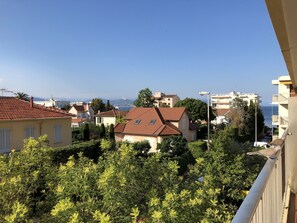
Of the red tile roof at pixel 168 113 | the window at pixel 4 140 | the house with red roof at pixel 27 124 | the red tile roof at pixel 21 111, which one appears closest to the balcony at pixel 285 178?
the house with red roof at pixel 27 124

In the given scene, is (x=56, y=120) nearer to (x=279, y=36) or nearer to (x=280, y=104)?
(x=280, y=104)

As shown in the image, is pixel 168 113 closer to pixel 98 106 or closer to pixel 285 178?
pixel 285 178

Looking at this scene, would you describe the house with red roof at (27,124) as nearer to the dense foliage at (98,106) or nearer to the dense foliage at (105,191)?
the dense foliage at (105,191)

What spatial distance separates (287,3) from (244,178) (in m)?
10.7

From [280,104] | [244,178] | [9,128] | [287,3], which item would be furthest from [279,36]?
[280,104]

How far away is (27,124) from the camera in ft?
67.7

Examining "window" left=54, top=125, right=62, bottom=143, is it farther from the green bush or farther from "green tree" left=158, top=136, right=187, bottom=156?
"green tree" left=158, top=136, right=187, bottom=156

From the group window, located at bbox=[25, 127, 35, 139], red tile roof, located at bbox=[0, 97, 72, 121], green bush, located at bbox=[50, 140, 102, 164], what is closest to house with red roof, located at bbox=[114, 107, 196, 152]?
green bush, located at bbox=[50, 140, 102, 164]

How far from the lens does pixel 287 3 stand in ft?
3.78

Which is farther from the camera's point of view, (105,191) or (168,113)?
(168,113)

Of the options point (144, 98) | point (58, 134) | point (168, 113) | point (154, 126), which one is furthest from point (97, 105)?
point (58, 134)

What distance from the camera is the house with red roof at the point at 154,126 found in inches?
1298

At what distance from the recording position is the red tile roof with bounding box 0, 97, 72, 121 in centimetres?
1988

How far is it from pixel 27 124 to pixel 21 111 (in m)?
1.13
